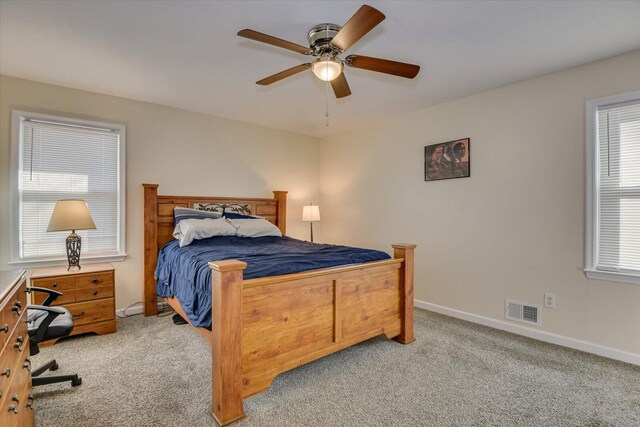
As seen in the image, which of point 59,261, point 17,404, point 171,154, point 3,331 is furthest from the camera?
point 171,154

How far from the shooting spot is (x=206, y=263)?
2.23 m

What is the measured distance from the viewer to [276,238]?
378cm

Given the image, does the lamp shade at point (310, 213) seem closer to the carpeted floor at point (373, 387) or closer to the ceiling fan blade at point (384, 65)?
the carpeted floor at point (373, 387)

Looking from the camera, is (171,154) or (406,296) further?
(171,154)

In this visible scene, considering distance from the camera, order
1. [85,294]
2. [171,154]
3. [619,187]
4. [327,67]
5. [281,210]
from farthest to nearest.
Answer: [281,210] < [171,154] < [85,294] < [619,187] < [327,67]

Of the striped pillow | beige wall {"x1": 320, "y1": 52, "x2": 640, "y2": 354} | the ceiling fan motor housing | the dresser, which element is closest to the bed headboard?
the striped pillow

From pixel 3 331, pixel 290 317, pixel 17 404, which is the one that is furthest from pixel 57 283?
pixel 290 317

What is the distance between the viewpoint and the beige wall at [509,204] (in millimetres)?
2574

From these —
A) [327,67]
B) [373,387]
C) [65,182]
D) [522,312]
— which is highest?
[327,67]

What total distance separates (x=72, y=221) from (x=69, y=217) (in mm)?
44

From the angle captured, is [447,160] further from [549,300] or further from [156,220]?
[156,220]

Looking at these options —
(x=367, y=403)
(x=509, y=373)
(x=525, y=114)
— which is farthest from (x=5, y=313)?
(x=525, y=114)

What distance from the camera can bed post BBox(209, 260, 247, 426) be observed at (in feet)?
5.57

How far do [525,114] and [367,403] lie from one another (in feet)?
9.29
